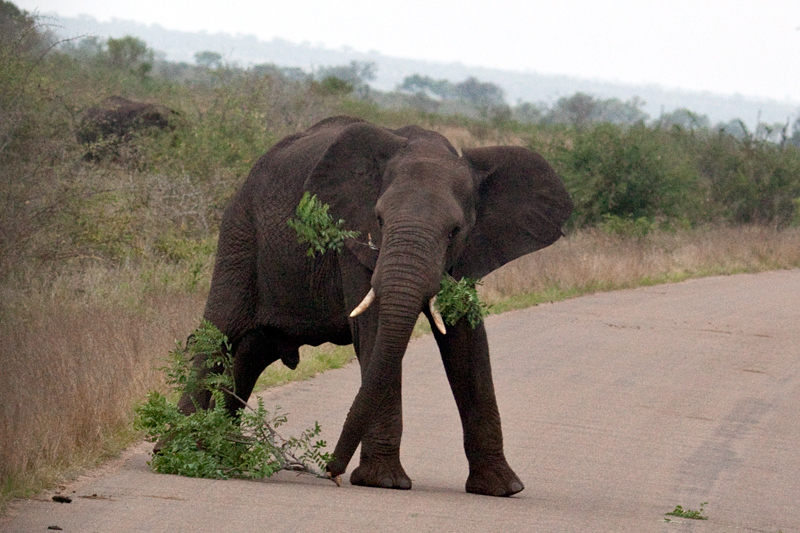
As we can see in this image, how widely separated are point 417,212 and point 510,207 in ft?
3.61

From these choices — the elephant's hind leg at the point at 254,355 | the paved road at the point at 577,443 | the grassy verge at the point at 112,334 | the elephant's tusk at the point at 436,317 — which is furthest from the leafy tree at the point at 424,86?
the elephant's tusk at the point at 436,317

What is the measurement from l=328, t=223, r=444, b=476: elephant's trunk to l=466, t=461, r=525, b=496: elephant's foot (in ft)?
3.50

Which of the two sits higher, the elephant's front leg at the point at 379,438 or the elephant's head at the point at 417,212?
the elephant's head at the point at 417,212

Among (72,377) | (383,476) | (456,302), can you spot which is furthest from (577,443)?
(72,377)

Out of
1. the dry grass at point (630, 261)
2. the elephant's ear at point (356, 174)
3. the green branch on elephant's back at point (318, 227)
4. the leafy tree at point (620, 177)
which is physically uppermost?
the elephant's ear at point (356, 174)

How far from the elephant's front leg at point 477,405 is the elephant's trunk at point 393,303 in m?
0.75

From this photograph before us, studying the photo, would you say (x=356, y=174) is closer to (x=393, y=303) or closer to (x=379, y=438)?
(x=393, y=303)

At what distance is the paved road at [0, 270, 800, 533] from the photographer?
5.26 metres

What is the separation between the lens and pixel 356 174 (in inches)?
259

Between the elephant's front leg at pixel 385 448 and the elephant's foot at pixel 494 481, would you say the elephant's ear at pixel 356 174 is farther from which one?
the elephant's foot at pixel 494 481

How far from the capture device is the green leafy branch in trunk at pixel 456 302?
6.07 meters

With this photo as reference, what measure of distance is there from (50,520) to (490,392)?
2.70m

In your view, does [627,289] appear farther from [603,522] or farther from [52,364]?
[603,522]

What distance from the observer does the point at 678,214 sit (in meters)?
23.3
